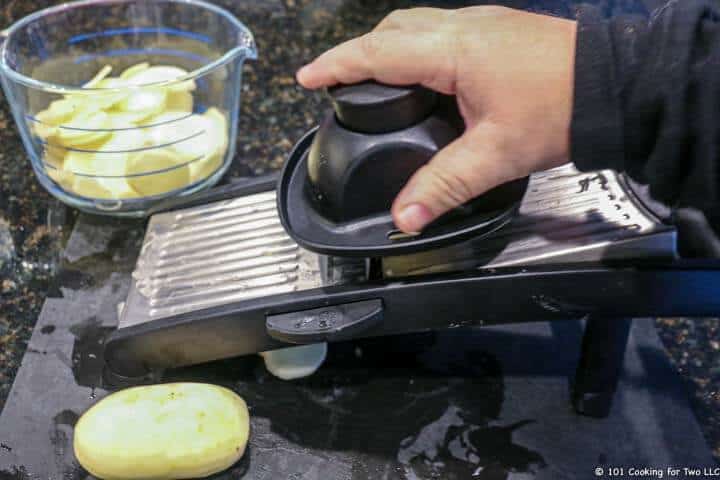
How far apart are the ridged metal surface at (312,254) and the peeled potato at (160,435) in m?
0.10

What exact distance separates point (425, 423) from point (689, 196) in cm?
39

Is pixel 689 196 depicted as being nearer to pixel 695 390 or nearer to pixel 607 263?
pixel 607 263

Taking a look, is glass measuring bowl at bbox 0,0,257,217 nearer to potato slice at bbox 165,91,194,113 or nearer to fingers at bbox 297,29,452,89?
potato slice at bbox 165,91,194,113

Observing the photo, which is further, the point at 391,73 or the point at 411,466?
the point at 411,466

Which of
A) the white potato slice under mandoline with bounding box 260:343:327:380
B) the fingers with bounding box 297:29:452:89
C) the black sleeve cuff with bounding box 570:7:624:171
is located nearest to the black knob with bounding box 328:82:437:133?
the fingers with bounding box 297:29:452:89

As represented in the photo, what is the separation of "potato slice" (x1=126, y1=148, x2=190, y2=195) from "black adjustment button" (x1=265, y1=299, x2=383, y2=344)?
1.34 ft

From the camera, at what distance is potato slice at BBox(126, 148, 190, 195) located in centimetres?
107

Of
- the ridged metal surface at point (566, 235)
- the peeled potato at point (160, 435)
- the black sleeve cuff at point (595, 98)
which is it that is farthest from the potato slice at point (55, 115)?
the black sleeve cuff at point (595, 98)

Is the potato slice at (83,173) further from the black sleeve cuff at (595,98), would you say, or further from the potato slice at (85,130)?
the black sleeve cuff at (595,98)

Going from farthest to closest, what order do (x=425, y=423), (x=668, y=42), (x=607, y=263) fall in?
(x=425, y=423) < (x=607, y=263) < (x=668, y=42)

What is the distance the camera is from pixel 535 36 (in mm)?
671

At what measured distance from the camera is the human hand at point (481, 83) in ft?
2.15

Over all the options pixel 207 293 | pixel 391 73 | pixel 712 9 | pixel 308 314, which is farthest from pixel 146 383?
pixel 712 9

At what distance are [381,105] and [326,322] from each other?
0.79ft
